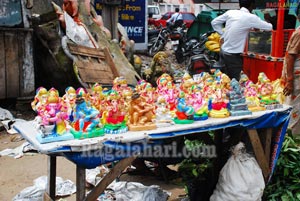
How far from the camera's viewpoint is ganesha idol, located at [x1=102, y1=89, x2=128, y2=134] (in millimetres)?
2518

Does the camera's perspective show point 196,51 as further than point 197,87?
Yes

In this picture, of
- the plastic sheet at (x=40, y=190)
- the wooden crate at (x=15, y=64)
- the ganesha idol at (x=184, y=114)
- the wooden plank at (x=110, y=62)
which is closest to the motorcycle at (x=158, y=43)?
the wooden plank at (x=110, y=62)

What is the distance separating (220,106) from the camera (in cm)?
295

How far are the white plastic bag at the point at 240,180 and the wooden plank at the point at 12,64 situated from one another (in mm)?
4531

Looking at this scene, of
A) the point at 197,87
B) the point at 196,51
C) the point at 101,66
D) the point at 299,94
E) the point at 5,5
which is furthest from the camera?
the point at 196,51

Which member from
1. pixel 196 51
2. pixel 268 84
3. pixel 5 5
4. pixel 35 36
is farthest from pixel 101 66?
pixel 196 51

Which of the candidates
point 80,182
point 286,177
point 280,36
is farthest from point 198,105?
point 280,36

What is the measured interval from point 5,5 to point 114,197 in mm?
4265

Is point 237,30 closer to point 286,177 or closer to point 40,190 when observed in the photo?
point 286,177

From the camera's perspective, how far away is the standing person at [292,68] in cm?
372

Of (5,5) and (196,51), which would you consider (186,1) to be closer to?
(196,51)

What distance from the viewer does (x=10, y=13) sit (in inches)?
247

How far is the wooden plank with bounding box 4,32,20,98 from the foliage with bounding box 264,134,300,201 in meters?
4.73

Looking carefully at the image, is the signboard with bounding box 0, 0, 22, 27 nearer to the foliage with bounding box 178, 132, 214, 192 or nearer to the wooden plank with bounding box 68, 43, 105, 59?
the wooden plank with bounding box 68, 43, 105, 59
